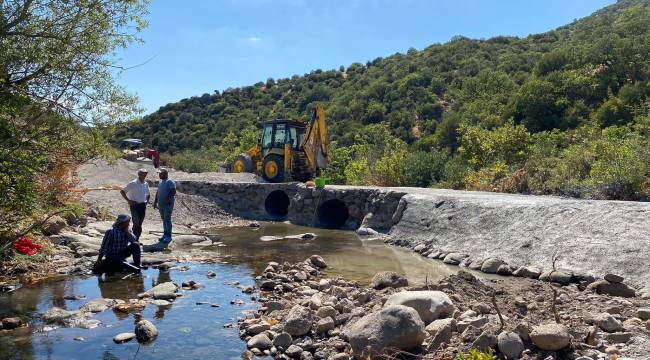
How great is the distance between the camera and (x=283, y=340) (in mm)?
5957

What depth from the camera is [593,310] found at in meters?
6.48

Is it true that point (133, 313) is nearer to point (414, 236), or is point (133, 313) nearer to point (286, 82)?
point (414, 236)

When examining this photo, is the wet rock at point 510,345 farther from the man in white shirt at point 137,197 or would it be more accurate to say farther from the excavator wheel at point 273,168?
the excavator wheel at point 273,168

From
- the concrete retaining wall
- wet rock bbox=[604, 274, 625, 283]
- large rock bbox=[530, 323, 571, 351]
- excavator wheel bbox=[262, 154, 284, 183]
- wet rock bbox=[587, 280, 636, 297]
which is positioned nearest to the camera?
large rock bbox=[530, 323, 571, 351]

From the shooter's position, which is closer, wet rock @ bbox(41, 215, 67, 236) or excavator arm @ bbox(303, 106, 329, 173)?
wet rock @ bbox(41, 215, 67, 236)

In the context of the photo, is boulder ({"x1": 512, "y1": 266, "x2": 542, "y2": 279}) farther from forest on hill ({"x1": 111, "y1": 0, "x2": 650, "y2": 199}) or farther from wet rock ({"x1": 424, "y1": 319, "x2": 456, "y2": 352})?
forest on hill ({"x1": 111, "y1": 0, "x2": 650, "y2": 199})

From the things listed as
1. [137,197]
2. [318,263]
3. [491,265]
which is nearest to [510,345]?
[491,265]

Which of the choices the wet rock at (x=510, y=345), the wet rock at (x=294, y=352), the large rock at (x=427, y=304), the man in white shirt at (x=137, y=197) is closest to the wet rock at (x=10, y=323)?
the wet rock at (x=294, y=352)

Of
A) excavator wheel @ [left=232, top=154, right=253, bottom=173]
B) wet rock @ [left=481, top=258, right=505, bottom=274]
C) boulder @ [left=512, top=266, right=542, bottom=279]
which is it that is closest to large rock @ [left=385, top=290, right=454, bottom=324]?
boulder @ [left=512, top=266, right=542, bottom=279]

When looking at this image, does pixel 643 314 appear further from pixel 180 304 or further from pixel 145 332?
pixel 180 304

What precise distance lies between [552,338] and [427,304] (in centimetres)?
149

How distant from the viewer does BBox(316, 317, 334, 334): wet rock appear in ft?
20.4

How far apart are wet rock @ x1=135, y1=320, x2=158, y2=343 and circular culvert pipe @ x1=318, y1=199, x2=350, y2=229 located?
12005 millimetres

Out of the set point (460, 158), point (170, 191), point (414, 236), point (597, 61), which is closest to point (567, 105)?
point (597, 61)
